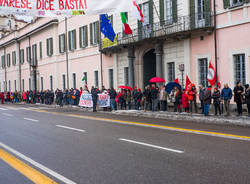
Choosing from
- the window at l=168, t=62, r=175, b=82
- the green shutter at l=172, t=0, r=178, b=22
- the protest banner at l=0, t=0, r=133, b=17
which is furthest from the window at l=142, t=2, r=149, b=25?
the protest banner at l=0, t=0, r=133, b=17

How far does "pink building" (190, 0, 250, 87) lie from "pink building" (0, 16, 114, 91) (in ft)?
42.2

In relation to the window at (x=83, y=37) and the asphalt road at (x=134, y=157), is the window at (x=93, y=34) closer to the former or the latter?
the window at (x=83, y=37)

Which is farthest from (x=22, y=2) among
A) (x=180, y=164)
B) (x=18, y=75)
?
(x=18, y=75)

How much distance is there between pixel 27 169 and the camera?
7.04 m

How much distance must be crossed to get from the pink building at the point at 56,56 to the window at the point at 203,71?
11.9 m

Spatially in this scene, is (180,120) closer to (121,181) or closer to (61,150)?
(61,150)

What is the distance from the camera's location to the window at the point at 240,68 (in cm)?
1912

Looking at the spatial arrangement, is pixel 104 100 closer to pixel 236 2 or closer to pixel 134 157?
pixel 236 2

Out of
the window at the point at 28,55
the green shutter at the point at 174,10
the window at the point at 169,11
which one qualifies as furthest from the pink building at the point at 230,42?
the window at the point at 28,55

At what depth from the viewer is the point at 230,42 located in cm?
1969

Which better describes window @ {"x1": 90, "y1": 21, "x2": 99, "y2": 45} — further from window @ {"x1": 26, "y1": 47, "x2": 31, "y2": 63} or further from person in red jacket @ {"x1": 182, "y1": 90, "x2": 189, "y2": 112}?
window @ {"x1": 26, "y1": 47, "x2": 31, "y2": 63}

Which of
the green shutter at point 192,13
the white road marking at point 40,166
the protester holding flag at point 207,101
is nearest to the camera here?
the white road marking at point 40,166

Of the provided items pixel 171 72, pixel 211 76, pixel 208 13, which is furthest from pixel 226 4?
pixel 171 72

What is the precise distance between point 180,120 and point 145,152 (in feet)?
29.3
